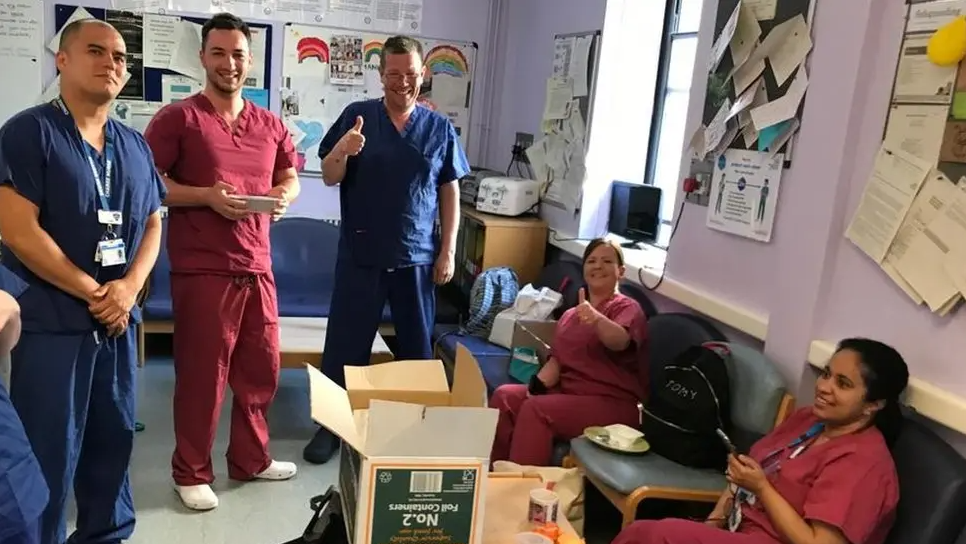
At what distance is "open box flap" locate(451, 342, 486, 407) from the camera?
5.28 ft

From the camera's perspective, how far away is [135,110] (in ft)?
13.7

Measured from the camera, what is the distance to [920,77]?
6.68 feet

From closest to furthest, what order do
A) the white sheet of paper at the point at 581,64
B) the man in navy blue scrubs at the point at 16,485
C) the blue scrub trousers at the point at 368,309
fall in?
the man in navy blue scrubs at the point at 16,485 < the blue scrub trousers at the point at 368,309 < the white sheet of paper at the point at 581,64

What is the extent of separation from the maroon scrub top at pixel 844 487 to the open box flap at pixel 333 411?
1.03 meters

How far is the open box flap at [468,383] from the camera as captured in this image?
1.61m

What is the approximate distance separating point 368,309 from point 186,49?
80.1 inches

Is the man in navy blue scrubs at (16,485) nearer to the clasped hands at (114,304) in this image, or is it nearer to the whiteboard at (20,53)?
the clasped hands at (114,304)

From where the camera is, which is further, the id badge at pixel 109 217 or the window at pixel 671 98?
the window at pixel 671 98

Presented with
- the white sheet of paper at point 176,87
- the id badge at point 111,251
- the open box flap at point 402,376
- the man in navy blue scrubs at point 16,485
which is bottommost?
the man in navy blue scrubs at point 16,485

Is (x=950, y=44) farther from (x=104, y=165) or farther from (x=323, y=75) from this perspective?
(x=323, y=75)

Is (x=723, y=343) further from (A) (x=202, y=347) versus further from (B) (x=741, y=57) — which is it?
Result: (A) (x=202, y=347)

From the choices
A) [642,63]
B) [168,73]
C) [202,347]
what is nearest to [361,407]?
[202,347]

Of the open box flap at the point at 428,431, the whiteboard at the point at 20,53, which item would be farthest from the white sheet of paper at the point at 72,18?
the open box flap at the point at 428,431

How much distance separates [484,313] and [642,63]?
1.37 m
